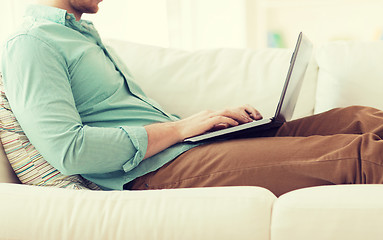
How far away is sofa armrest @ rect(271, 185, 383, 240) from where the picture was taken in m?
0.78

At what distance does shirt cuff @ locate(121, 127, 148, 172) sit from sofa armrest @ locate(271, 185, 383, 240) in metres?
0.38

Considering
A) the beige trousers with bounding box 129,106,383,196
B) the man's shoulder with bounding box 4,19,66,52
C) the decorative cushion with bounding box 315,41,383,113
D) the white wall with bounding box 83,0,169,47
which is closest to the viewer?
the beige trousers with bounding box 129,106,383,196

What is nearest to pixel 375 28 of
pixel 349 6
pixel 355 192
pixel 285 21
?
pixel 349 6

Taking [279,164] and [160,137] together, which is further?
[160,137]

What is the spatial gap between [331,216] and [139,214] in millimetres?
334

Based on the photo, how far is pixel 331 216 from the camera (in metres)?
0.79

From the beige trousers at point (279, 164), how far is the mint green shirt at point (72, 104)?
0.06 metres

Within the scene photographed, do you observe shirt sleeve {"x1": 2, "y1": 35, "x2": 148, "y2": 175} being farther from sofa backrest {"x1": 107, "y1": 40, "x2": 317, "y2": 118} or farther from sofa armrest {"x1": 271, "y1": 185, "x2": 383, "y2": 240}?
sofa backrest {"x1": 107, "y1": 40, "x2": 317, "y2": 118}

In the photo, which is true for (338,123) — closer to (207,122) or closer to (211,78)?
(207,122)

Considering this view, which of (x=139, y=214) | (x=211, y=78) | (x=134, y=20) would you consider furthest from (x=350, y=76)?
(x=134, y=20)

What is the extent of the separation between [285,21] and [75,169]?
8.07 ft

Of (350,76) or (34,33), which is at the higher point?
(34,33)

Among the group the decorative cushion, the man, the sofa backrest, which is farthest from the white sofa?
the decorative cushion

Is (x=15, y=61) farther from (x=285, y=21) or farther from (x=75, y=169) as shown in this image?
(x=285, y=21)
